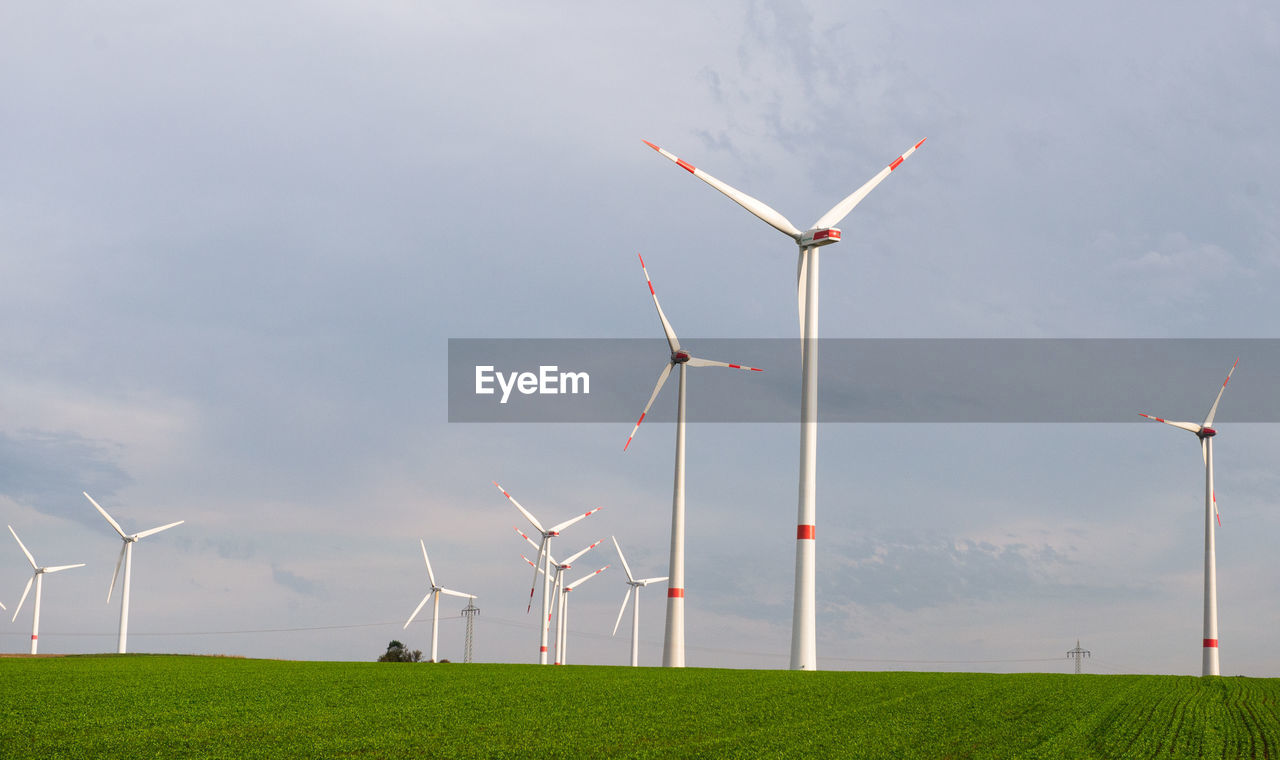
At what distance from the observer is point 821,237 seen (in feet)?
193

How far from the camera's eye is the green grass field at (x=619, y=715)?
27.0 metres

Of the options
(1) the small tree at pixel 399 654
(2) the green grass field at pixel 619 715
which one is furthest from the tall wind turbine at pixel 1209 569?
(1) the small tree at pixel 399 654

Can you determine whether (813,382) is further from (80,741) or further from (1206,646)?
(1206,646)

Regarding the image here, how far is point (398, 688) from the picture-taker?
4241 centimetres

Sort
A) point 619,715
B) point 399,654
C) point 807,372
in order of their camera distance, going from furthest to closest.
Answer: point 399,654, point 807,372, point 619,715

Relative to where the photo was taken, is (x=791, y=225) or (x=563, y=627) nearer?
(x=791, y=225)

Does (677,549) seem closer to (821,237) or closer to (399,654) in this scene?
(821,237)

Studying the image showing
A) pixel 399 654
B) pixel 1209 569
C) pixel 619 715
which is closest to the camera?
pixel 619 715

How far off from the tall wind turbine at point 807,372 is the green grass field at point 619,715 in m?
3.17

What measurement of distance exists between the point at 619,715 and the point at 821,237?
31981 millimetres

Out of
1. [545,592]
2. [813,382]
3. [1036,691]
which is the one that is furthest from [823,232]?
[545,592]

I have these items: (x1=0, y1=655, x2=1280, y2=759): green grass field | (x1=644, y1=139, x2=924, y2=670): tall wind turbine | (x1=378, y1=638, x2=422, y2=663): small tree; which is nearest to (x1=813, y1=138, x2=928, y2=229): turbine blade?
(x1=644, y1=139, x2=924, y2=670): tall wind turbine

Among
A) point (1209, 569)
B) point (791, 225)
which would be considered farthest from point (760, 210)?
point (1209, 569)

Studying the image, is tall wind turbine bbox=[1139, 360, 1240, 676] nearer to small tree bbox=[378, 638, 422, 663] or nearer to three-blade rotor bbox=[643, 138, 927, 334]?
three-blade rotor bbox=[643, 138, 927, 334]
